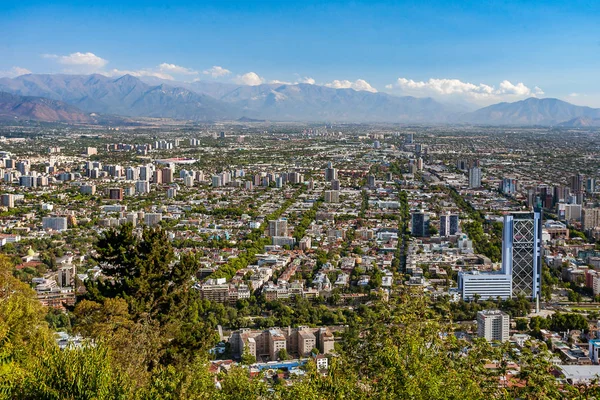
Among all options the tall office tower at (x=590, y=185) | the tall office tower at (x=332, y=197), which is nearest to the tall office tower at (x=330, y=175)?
the tall office tower at (x=332, y=197)

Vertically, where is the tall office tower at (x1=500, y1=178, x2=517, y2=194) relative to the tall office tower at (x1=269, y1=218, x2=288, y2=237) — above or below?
above

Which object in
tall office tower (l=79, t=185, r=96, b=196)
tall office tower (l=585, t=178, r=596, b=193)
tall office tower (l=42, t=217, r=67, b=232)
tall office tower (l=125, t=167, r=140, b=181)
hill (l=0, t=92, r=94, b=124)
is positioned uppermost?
hill (l=0, t=92, r=94, b=124)

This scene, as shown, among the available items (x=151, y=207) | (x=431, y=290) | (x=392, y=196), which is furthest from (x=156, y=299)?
(x=392, y=196)

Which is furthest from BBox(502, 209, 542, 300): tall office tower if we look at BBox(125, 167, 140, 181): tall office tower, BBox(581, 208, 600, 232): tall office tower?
BBox(125, 167, 140, 181): tall office tower

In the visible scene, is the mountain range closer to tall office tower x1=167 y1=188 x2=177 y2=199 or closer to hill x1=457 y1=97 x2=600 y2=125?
hill x1=457 y1=97 x2=600 y2=125

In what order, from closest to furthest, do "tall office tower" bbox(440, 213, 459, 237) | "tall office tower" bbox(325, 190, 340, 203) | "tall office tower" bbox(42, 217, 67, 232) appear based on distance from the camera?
1. "tall office tower" bbox(440, 213, 459, 237)
2. "tall office tower" bbox(42, 217, 67, 232)
3. "tall office tower" bbox(325, 190, 340, 203)

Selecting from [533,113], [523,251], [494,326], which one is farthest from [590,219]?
[533,113]

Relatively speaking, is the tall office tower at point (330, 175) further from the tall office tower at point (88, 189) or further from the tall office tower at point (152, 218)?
the tall office tower at point (152, 218)

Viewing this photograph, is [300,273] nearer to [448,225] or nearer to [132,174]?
[448,225]
